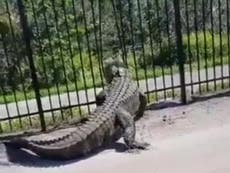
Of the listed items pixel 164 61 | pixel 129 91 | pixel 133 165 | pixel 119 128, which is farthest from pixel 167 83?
pixel 133 165

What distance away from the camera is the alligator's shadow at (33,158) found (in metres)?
6.32

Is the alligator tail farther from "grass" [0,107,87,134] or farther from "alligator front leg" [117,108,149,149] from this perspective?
"alligator front leg" [117,108,149,149]

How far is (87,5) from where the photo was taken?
44.0ft

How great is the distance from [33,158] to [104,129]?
849 mm

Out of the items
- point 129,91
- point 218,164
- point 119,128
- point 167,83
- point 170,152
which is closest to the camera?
point 218,164

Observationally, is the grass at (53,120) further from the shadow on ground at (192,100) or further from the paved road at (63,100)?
the paved road at (63,100)

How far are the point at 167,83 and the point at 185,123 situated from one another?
101 inches

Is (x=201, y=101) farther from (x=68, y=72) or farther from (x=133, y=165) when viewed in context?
(x=68, y=72)

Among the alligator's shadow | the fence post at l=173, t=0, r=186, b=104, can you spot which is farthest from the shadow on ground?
the alligator's shadow

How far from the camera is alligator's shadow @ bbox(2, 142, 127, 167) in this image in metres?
6.32

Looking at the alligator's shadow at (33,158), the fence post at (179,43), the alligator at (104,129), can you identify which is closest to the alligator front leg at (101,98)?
the alligator at (104,129)

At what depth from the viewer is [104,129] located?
657 cm

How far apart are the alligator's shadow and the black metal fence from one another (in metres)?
0.92

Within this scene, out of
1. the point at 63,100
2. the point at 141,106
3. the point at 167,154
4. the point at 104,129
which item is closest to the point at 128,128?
the point at 104,129
